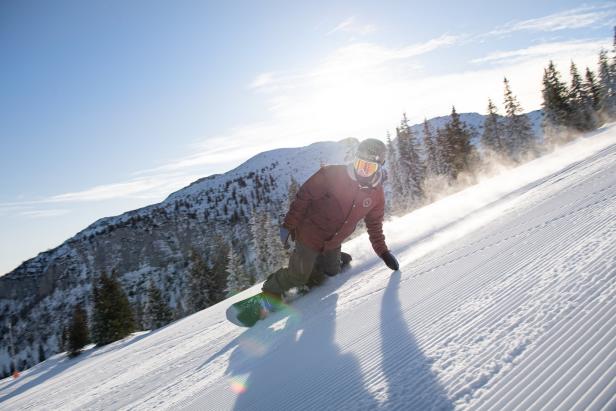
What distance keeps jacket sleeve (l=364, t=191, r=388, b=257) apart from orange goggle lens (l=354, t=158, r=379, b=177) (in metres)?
0.52

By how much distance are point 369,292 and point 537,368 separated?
223 cm

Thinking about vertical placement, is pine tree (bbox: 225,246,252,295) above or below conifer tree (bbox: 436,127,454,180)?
below

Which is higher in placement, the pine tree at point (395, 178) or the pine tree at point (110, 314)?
the pine tree at point (395, 178)

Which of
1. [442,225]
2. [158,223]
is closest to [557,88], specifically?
[442,225]

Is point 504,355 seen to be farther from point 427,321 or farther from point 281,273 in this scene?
point 281,273

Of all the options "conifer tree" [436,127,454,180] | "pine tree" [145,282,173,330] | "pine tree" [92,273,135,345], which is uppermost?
"conifer tree" [436,127,454,180]

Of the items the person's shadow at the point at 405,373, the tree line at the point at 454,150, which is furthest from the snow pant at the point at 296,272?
the tree line at the point at 454,150

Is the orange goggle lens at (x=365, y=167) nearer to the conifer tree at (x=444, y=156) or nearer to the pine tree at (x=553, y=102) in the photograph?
the conifer tree at (x=444, y=156)

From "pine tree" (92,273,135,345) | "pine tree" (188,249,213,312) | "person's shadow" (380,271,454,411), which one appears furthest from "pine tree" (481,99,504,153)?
"person's shadow" (380,271,454,411)

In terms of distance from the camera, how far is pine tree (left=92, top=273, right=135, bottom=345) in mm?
26422

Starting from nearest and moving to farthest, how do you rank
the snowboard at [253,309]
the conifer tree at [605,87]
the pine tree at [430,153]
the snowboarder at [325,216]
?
1. the snowboard at [253,309]
2. the snowboarder at [325,216]
3. the pine tree at [430,153]
4. the conifer tree at [605,87]

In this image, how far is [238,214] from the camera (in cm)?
15588

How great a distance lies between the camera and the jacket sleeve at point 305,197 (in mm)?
4262

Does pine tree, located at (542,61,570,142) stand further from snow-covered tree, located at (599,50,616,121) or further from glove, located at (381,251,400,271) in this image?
glove, located at (381,251,400,271)
